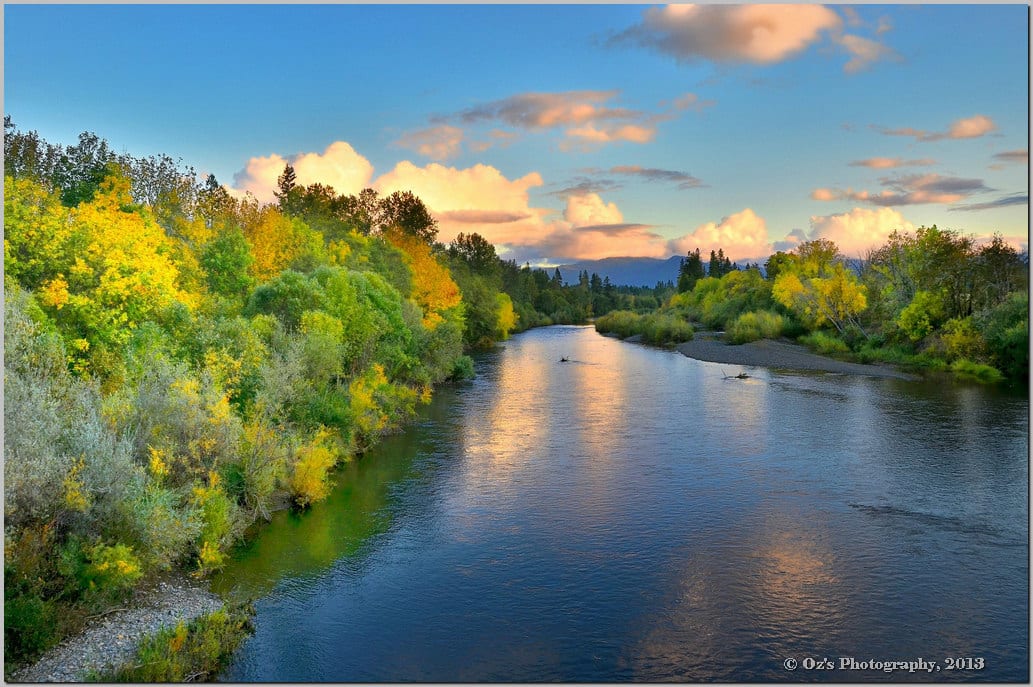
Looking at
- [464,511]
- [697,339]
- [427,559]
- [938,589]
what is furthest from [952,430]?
[697,339]

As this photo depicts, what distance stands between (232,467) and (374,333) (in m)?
16.0

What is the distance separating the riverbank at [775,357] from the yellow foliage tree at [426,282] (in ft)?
85.2

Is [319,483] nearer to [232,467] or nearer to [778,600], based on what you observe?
[232,467]

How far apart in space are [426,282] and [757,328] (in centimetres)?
4273

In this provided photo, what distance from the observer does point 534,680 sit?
47.6ft

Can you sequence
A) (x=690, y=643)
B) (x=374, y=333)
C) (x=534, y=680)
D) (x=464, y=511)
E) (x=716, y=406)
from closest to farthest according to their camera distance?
(x=534, y=680)
(x=690, y=643)
(x=464, y=511)
(x=374, y=333)
(x=716, y=406)

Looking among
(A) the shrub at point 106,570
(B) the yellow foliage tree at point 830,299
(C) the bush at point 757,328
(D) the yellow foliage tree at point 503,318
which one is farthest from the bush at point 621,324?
(A) the shrub at point 106,570

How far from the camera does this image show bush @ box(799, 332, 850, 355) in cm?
7094

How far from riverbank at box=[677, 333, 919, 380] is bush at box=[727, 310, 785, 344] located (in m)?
2.00

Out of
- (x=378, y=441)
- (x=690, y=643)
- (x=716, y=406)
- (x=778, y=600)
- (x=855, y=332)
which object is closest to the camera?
(x=690, y=643)

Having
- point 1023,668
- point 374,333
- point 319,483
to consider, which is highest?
point 374,333

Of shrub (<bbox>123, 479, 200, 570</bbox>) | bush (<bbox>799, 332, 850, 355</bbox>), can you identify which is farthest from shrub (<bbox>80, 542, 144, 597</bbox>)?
bush (<bbox>799, 332, 850, 355</bbox>)

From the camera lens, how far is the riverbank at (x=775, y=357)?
190 feet

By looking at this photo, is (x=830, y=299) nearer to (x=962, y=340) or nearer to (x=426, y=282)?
(x=962, y=340)
